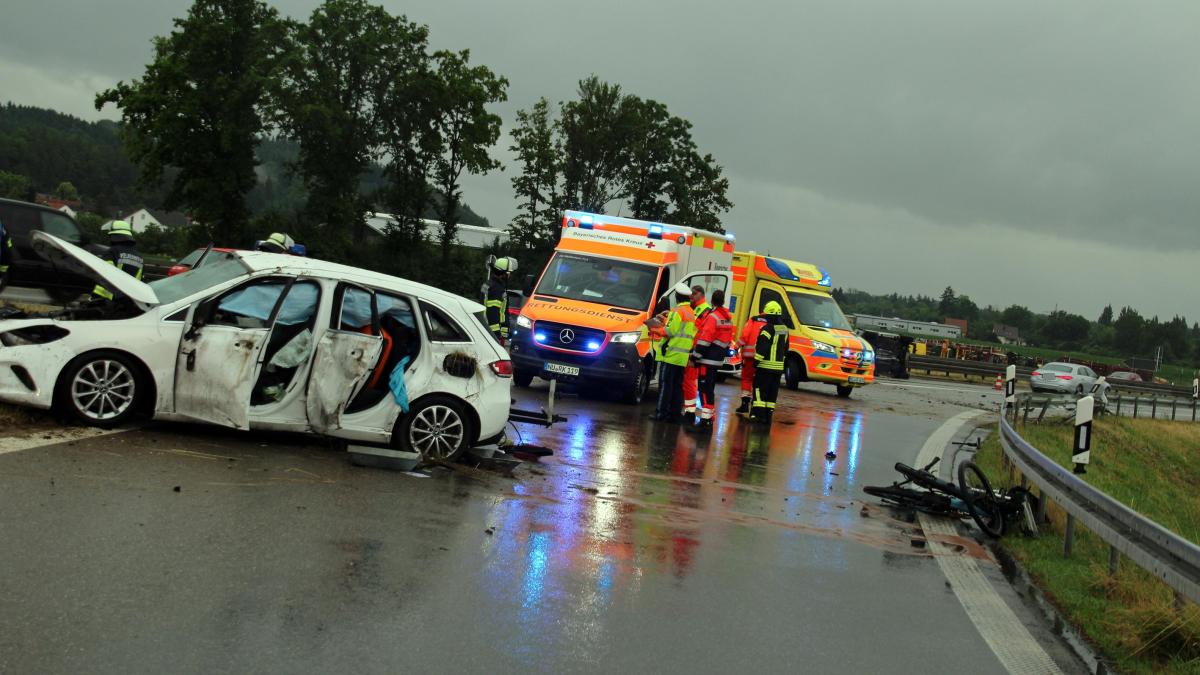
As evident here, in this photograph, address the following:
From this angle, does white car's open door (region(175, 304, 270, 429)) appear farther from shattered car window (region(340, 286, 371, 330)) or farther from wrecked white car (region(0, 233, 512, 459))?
shattered car window (region(340, 286, 371, 330))

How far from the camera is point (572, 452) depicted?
11539mm

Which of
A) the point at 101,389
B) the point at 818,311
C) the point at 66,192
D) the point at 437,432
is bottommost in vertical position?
the point at 437,432

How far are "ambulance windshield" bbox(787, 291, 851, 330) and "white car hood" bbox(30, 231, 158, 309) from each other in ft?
56.6

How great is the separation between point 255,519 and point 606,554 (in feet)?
7.17

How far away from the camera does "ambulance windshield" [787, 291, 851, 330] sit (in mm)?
24625

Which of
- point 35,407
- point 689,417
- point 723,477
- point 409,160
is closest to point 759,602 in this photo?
point 723,477

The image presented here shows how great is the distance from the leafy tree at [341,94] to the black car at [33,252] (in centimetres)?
3576

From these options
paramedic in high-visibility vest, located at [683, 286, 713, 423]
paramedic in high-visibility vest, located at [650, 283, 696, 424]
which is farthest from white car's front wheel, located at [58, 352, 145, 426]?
paramedic in high-visibility vest, located at [683, 286, 713, 423]

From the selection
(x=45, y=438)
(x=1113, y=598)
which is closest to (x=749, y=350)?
(x=1113, y=598)

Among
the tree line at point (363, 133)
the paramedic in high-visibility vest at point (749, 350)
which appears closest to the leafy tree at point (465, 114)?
the tree line at point (363, 133)

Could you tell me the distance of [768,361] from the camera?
53.6ft

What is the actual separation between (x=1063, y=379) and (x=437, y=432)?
4016cm

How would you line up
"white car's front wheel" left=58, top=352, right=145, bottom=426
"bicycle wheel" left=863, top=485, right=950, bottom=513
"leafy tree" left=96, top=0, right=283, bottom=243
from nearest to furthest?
"white car's front wheel" left=58, top=352, right=145, bottom=426
"bicycle wheel" left=863, top=485, right=950, bottom=513
"leafy tree" left=96, top=0, right=283, bottom=243

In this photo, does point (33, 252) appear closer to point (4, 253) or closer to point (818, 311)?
point (4, 253)
